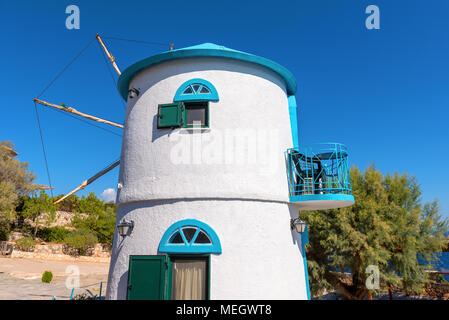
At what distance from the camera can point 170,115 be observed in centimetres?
788

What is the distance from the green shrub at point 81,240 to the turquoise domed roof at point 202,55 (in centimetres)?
2854

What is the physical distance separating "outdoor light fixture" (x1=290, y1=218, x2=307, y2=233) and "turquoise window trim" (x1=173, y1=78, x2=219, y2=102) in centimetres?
410

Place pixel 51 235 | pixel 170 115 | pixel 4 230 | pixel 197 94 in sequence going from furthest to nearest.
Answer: pixel 51 235
pixel 4 230
pixel 197 94
pixel 170 115

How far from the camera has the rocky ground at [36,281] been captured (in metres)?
15.0

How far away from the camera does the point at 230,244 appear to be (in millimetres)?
7105

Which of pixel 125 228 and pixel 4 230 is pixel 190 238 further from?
pixel 4 230

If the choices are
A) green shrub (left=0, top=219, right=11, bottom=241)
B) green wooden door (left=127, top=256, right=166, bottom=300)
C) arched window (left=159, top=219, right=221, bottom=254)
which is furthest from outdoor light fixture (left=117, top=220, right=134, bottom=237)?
green shrub (left=0, top=219, right=11, bottom=241)

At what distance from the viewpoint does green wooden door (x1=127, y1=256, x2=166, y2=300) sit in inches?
271

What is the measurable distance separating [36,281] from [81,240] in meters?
12.7

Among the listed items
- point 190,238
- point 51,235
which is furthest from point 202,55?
point 51,235

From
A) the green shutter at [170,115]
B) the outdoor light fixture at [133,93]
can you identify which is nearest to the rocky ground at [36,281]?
the outdoor light fixture at [133,93]
